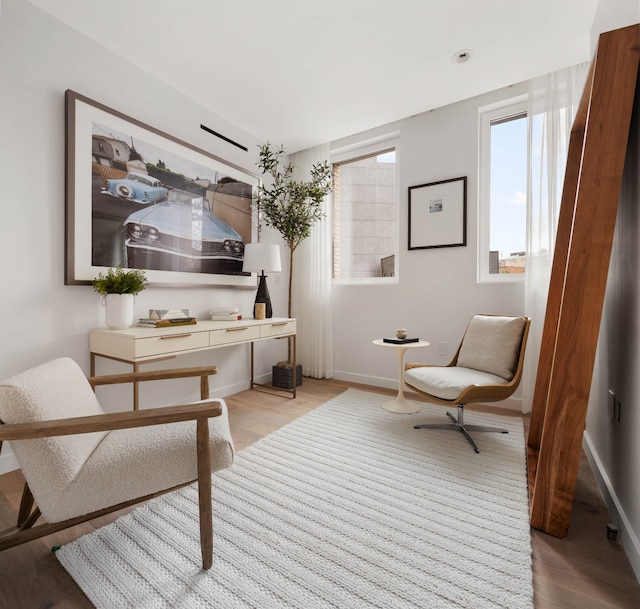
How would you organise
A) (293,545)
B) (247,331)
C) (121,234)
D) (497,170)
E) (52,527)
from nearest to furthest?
(52,527) → (293,545) → (121,234) → (247,331) → (497,170)

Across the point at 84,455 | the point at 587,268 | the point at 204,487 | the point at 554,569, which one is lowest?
the point at 554,569

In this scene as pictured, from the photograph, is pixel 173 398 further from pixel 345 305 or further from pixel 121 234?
pixel 345 305

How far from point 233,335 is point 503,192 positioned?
2.62 meters

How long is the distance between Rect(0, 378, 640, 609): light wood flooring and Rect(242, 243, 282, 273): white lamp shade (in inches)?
82.1

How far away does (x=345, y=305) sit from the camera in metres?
3.81

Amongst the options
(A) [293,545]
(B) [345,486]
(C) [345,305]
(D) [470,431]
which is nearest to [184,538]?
(A) [293,545]

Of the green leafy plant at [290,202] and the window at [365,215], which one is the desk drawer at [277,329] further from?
the window at [365,215]

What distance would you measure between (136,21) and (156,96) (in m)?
0.57

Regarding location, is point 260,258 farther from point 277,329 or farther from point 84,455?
Result: point 84,455

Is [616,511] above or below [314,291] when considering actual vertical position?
below

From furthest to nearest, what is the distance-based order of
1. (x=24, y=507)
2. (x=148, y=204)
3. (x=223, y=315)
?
(x=223, y=315) → (x=148, y=204) → (x=24, y=507)

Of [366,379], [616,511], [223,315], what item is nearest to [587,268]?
[616,511]

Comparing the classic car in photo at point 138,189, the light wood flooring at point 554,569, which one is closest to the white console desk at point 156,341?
the light wood flooring at point 554,569

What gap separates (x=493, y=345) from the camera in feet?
7.98
